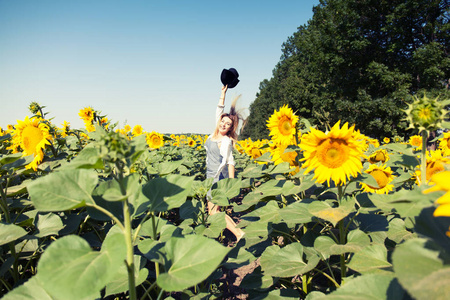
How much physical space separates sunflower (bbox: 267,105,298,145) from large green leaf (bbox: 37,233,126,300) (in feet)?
5.54

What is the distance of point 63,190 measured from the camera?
0.79m

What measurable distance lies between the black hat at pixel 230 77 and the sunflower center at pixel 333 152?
3.98 metres

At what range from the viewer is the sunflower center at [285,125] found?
2232 mm

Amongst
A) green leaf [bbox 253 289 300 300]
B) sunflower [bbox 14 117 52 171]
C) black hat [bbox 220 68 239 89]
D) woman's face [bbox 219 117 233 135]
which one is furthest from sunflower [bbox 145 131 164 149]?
green leaf [bbox 253 289 300 300]

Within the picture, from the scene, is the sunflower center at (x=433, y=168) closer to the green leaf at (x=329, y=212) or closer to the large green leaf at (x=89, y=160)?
the green leaf at (x=329, y=212)

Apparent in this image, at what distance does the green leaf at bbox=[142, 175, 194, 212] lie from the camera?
0.95 m

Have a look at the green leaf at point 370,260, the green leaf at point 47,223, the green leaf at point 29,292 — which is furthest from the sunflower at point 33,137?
the green leaf at point 370,260

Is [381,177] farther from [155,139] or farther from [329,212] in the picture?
[155,139]

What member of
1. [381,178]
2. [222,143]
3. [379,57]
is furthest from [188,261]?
[379,57]

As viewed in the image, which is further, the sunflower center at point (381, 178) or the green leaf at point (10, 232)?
the sunflower center at point (381, 178)

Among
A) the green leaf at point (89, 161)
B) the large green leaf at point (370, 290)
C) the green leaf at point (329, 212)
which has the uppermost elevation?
the green leaf at point (89, 161)

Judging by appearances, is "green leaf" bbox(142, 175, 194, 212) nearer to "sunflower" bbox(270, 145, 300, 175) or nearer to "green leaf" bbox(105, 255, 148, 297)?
"green leaf" bbox(105, 255, 148, 297)

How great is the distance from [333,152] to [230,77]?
4047 mm

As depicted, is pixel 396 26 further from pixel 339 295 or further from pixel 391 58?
pixel 339 295
